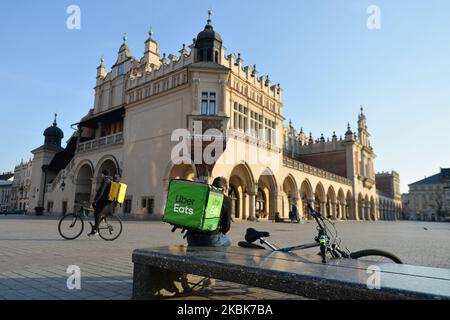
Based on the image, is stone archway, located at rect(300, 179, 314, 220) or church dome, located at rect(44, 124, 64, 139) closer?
stone archway, located at rect(300, 179, 314, 220)

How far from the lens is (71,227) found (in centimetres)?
949

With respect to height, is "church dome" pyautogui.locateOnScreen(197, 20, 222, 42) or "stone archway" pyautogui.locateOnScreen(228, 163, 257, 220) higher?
"church dome" pyautogui.locateOnScreen(197, 20, 222, 42)

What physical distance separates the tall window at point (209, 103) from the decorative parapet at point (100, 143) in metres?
9.80

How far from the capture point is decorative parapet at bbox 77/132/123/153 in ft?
99.5

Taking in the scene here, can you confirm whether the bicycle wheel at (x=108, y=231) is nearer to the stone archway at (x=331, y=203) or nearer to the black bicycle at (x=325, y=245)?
the black bicycle at (x=325, y=245)

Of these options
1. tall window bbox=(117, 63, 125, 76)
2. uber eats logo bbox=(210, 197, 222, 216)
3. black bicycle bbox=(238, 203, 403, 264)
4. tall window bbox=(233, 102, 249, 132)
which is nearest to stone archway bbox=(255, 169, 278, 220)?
tall window bbox=(233, 102, 249, 132)

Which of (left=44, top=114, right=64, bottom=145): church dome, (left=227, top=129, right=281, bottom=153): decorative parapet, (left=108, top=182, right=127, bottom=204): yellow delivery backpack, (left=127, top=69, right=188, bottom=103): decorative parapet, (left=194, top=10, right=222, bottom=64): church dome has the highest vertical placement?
(left=194, top=10, right=222, bottom=64): church dome

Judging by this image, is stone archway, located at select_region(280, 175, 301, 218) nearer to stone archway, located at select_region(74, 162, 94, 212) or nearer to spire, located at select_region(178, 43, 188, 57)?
spire, located at select_region(178, 43, 188, 57)

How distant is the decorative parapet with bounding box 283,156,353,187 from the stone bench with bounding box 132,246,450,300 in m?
Result: 29.1

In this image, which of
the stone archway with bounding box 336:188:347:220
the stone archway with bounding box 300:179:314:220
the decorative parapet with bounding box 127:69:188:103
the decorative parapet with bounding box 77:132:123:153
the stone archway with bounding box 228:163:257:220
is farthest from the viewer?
the stone archway with bounding box 336:188:347:220

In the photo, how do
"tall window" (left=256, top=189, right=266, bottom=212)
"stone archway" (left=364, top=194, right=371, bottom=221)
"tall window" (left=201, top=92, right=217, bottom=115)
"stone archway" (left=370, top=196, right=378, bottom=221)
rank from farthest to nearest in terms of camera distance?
"stone archway" (left=370, top=196, right=378, bottom=221) → "stone archway" (left=364, top=194, right=371, bottom=221) → "tall window" (left=256, top=189, right=266, bottom=212) → "tall window" (left=201, top=92, right=217, bottom=115)

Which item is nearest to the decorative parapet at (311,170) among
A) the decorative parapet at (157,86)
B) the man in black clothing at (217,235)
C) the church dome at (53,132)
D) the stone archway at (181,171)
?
the stone archway at (181,171)
